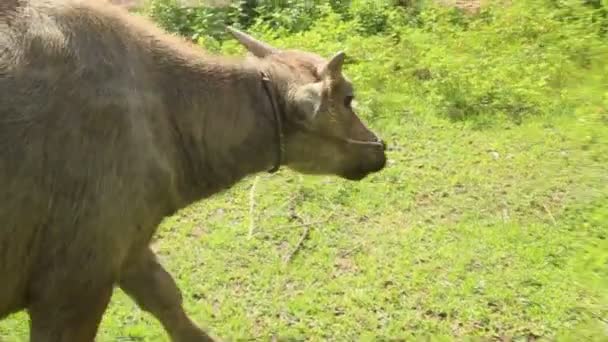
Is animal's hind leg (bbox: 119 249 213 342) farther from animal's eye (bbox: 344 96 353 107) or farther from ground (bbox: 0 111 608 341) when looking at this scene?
animal's eye (bbox: 344 96 353 107)

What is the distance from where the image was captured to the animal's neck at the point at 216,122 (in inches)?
176

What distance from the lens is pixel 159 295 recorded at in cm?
503

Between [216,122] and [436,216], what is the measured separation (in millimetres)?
2691

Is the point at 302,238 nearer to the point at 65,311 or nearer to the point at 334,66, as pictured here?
the point at 334,66

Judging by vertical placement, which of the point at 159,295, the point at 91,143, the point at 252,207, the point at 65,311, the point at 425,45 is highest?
the point at 91,143

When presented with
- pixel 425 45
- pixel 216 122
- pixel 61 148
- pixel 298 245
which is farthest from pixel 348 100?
pixel 425 45

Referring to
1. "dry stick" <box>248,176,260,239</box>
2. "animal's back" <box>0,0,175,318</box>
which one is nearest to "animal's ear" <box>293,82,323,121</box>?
"animal's back" <box>0,0,175,318</box>

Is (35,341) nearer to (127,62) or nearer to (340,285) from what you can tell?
(127,62)

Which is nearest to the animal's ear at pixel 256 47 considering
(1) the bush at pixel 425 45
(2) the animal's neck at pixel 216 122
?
(2) the animal's neck at pixel 216 122

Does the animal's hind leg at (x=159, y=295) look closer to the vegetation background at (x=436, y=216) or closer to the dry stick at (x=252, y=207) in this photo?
the vegetation background at (x=436, y=216)

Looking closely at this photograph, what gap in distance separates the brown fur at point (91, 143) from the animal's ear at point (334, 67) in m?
0.18

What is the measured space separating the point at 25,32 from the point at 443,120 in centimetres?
513

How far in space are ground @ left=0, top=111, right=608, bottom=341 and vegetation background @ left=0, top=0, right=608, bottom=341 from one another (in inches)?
0.5

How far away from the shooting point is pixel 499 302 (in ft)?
18.6
